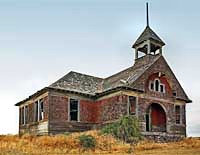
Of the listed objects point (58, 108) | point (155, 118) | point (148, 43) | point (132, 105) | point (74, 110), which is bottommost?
point (155, 118)

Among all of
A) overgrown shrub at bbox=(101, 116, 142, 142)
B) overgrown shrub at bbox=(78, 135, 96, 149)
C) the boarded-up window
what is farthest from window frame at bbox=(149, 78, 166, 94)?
overgrown shrub at bbox=(78, 135, 96, 149)

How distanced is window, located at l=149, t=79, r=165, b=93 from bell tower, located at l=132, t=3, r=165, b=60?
11.2 ft

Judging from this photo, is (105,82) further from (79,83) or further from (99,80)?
(79,83)

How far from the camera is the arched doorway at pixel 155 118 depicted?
1503 inches

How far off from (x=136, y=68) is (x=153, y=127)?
6.59 metres

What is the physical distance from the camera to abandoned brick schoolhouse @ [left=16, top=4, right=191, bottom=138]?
3491 cm

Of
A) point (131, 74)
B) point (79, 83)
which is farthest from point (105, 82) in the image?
point (131, 74)

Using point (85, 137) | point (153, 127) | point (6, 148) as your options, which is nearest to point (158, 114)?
point (153, 127)

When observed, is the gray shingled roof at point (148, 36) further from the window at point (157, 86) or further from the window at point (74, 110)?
the window at point (74, 110)

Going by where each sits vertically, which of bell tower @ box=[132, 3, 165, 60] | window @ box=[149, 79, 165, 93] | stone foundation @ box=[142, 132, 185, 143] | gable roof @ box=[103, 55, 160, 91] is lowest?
stone foundation @ box=[142, 132, 185, 143]

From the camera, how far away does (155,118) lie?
128 ft

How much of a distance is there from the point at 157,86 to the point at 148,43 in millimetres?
5108

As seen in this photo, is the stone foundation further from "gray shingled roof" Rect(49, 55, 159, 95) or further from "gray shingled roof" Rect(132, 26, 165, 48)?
"gray shingled roof" Rect(132, 26, 165, 48)

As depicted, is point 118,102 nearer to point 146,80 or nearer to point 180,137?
point 146,80
